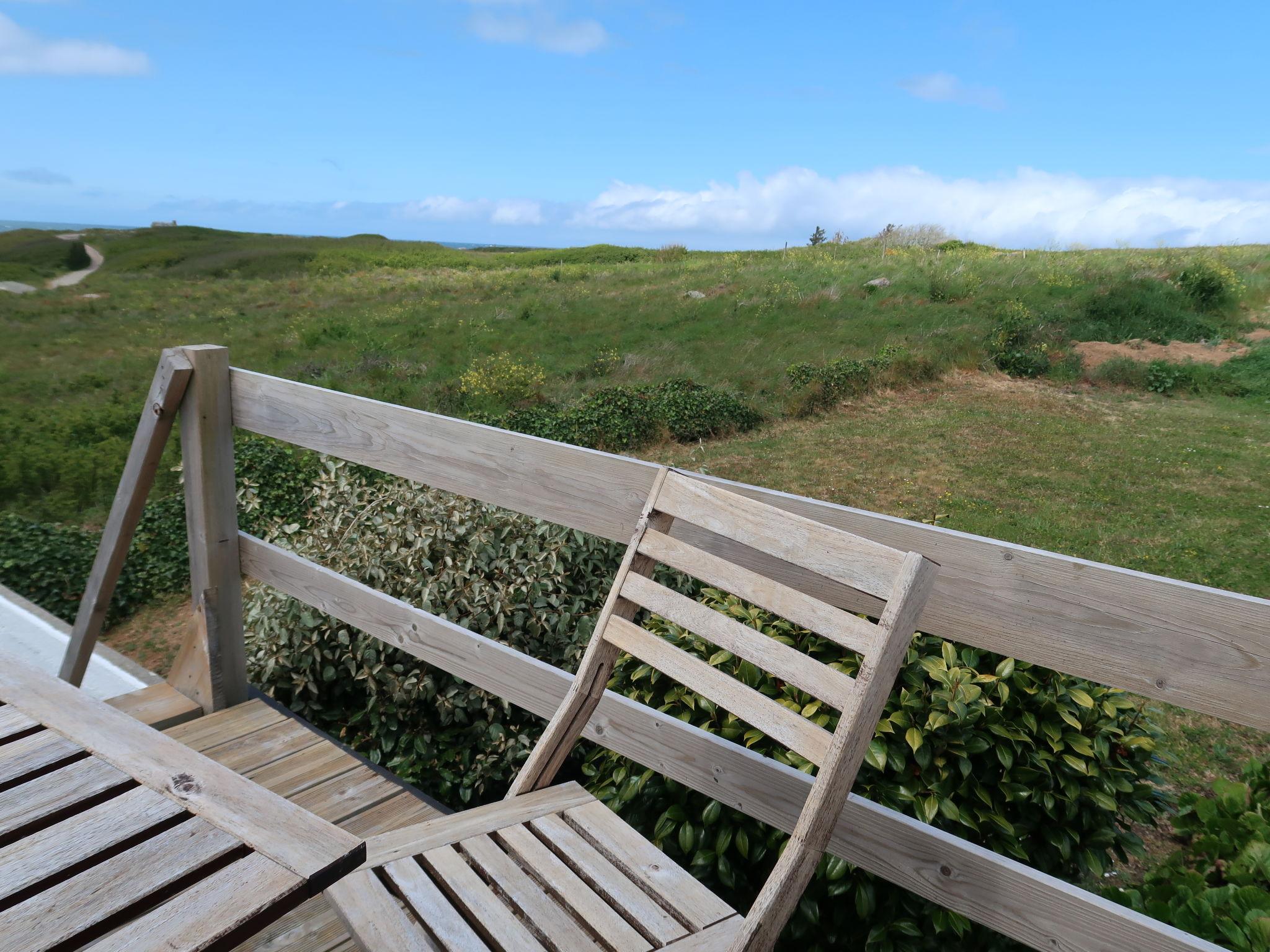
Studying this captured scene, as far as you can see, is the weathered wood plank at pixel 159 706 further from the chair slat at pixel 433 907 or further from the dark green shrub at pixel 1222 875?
the dark green shrub at pixel 1222 875

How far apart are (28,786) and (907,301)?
15.7 m

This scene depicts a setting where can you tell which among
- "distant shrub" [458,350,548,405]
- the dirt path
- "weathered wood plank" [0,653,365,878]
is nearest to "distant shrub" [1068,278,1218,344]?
"distant shrub" [458,350,548,405]

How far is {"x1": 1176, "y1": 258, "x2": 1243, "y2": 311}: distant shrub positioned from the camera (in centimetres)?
1619

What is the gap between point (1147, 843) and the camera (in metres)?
3.19

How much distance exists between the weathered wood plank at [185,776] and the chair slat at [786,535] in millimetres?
745

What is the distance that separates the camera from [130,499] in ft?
8.02

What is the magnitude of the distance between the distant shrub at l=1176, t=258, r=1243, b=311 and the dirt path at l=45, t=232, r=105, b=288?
24544mm

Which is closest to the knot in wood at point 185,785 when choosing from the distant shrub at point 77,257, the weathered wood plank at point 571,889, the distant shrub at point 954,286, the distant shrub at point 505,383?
the weathered wood plank at point 571,889

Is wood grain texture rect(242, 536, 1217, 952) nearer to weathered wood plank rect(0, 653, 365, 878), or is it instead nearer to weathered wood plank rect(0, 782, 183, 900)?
weathered wood plank rect(0, 653, 365, 878)

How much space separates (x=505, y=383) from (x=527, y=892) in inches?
383

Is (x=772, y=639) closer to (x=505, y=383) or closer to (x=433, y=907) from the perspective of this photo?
(x=433, y=907)

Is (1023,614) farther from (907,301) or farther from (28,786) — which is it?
(907,301)

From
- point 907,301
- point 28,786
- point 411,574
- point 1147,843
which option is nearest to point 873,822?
point 28,786

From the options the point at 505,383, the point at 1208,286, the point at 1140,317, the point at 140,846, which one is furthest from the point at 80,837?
the point at 1208,286
